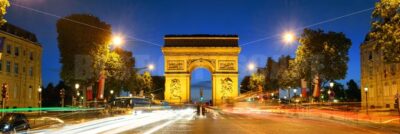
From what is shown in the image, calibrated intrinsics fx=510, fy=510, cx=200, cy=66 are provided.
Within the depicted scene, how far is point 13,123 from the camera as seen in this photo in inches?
858

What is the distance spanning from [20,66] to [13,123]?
1604 inches

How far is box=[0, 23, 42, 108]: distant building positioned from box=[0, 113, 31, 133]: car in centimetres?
3245

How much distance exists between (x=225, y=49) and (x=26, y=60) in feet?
118

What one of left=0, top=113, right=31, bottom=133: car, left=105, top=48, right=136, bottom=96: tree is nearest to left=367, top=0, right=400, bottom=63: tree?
left=0, top=113, right=31, bottom=133: car

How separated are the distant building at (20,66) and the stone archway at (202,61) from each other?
83.5 feet

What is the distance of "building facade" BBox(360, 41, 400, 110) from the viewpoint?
59859 millimetres

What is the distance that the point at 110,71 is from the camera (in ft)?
182

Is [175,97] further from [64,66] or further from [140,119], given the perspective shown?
[140,119]

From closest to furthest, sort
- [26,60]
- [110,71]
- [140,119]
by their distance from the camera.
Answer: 1. [140,119]
2. [110,71]
3. [26,60]

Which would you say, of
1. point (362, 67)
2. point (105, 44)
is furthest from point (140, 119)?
point (362, 67)

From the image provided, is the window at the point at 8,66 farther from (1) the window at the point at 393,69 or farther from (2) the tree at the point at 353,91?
(2) the tree at the point at 353,91

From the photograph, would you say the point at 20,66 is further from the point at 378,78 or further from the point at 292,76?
the point at 378,78

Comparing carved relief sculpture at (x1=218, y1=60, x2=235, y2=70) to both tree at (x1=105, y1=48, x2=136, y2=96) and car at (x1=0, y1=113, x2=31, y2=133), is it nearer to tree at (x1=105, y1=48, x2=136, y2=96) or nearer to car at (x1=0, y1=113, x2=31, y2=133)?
tree at (x1=105, y1=48, x2=136, y2=96)

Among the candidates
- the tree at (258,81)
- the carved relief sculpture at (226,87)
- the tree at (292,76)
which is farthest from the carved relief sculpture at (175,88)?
the tree at (292,76)
